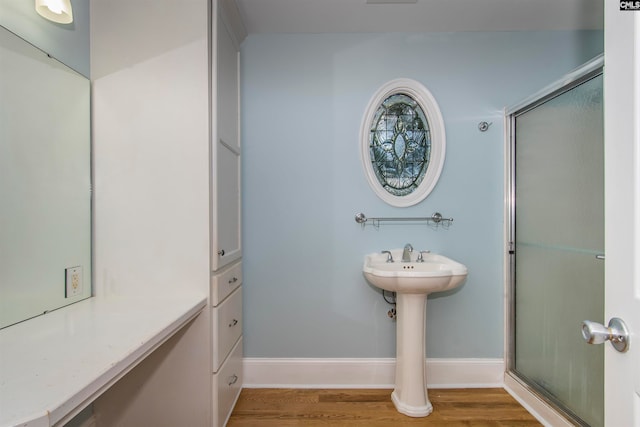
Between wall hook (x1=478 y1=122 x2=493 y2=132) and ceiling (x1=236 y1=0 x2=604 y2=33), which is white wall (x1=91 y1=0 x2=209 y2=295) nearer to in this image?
ceiling (x1=236 y1=0 x2=604 y2=33)

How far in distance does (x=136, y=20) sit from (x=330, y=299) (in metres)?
1.87

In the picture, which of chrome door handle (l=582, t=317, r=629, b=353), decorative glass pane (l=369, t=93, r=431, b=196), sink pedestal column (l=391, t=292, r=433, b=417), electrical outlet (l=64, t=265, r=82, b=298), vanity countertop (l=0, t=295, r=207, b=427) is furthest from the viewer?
decorative glass pane (l=369, t=93, r=431, b=196)

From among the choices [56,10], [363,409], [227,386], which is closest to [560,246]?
[363,409]

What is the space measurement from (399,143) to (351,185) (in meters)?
0.44

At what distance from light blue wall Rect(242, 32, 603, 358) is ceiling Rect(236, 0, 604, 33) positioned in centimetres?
7

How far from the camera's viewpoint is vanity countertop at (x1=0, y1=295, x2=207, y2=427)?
672mm

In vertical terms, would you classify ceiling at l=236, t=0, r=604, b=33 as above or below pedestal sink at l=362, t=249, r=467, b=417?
above

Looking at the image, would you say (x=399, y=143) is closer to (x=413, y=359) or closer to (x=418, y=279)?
(x=418, y=279)

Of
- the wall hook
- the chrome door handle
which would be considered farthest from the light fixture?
the wall hook

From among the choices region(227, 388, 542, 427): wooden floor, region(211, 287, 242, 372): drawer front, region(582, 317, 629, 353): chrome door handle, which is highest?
region(582, 317, 629, 353): chrome door handle

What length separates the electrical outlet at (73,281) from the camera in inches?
52.9

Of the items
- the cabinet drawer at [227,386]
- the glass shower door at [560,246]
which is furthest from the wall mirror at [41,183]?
the glass shower door at [560,246]

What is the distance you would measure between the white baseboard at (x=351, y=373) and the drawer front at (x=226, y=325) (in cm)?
35

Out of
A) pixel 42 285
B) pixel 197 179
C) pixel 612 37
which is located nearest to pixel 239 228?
pixel 197 179
